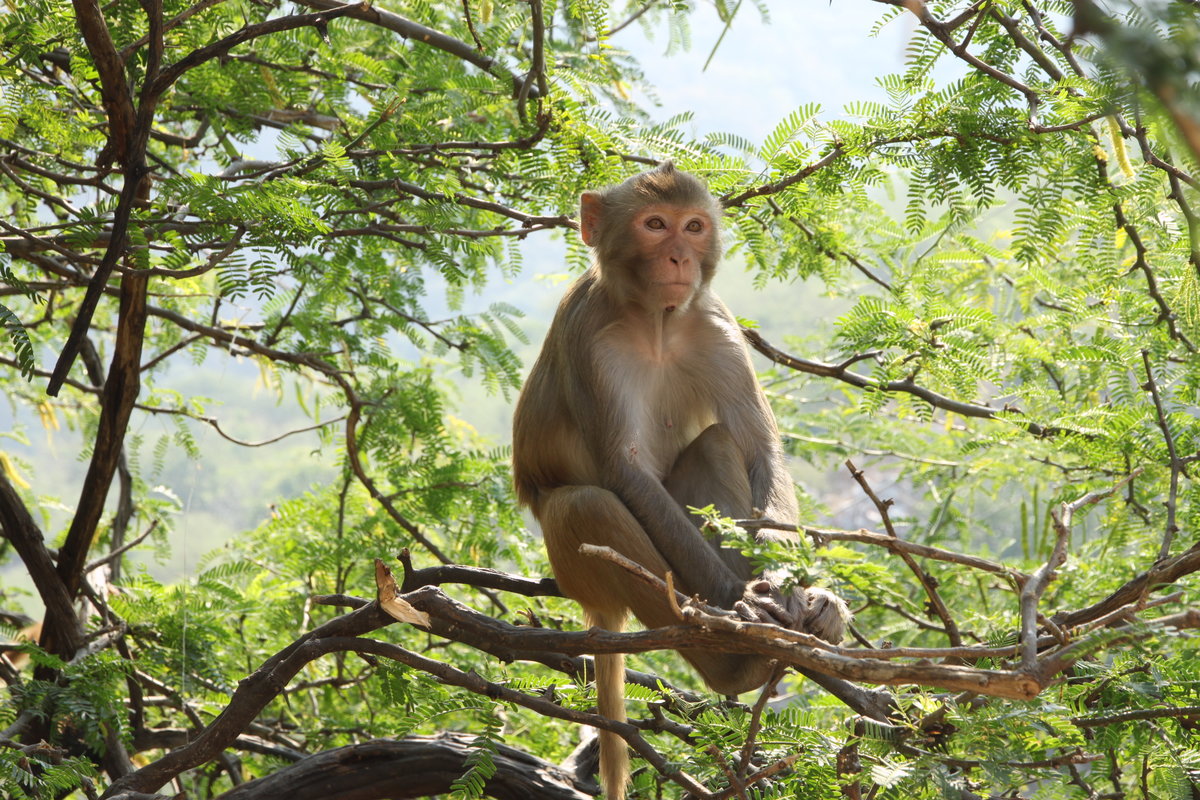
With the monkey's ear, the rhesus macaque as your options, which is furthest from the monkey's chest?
the monkey's ear

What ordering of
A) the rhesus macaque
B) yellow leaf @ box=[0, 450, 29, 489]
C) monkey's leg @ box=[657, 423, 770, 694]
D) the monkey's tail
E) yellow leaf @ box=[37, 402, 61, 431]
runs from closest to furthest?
the monkey's tail
the rhesus macaque
monkey's leg @ box=[657, 423, 770, 694]
yellow leaf @ box=[0, 450, 29, 489]
yellow leaf @ box=[37, 402, 61, 431]

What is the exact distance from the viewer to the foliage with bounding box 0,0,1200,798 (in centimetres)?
283

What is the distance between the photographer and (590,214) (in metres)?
4.59

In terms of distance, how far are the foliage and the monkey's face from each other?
0.32m

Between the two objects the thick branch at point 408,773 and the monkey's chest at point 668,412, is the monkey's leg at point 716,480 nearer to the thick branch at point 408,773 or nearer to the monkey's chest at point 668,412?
the monkey's chest at point 668,412

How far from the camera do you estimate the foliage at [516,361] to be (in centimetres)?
283

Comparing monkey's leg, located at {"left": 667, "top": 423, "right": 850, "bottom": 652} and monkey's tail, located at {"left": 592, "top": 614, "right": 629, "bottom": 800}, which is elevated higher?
monkey's leg, located at {"left": 667, "top": 423, "right": 850, "bottom": 652}

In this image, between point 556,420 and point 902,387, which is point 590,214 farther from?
point 902,387

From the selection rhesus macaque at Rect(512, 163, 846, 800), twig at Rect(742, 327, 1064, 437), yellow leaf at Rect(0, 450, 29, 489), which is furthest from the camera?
yellow leaf at Rect(0, 450, 29, 489)

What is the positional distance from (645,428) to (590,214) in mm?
988

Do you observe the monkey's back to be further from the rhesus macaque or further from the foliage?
the foliage

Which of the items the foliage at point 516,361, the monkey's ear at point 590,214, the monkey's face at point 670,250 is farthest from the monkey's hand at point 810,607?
the monkey's ear at point 590,214

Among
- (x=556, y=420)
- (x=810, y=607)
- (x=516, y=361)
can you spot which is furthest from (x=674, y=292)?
(x=516, y=361)

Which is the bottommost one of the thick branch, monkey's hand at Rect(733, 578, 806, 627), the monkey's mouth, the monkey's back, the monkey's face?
the thick branch
